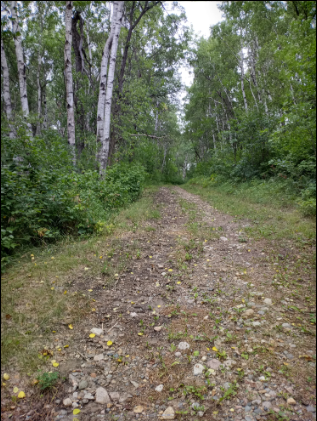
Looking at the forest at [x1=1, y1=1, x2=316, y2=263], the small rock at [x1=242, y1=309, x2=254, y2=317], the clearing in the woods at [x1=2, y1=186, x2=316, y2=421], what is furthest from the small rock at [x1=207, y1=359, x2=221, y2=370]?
the forest at [x1=1, y1=1, x2=316, y2=263]

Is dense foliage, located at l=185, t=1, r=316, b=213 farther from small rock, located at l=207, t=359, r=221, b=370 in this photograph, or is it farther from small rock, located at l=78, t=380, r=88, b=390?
small rock, located at l=78, t=380, r=88, b=390

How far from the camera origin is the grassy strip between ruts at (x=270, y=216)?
5227mm

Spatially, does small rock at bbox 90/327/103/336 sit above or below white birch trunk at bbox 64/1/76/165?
below

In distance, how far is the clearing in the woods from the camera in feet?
7.29

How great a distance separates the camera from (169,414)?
2188mm

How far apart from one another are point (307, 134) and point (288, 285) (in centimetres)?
230

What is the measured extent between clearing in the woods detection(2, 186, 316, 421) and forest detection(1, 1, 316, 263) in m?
0.89

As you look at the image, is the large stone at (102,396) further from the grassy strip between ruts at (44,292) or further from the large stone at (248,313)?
the large stone at (248,313)

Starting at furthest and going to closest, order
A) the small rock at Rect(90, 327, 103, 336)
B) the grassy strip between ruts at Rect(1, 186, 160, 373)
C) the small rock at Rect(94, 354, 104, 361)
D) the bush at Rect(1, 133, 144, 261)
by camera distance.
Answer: the bush at Rect(1, 133, 144, 261) < the small rock at Rect(90, 327, 103, 336) < the small rock at Rect(94, 354, 104, 361) < the grassy strip between ruts at Rect(1, 186, 160, 373)

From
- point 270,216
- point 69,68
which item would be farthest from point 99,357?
point 69,68

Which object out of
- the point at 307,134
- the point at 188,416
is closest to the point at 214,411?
the point at 188,416

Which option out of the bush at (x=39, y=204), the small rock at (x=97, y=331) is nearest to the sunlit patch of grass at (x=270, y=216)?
the small rock at (x=97, y=331)

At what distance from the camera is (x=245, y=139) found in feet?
44.2

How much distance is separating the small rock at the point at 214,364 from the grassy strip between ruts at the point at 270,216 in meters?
2.46
